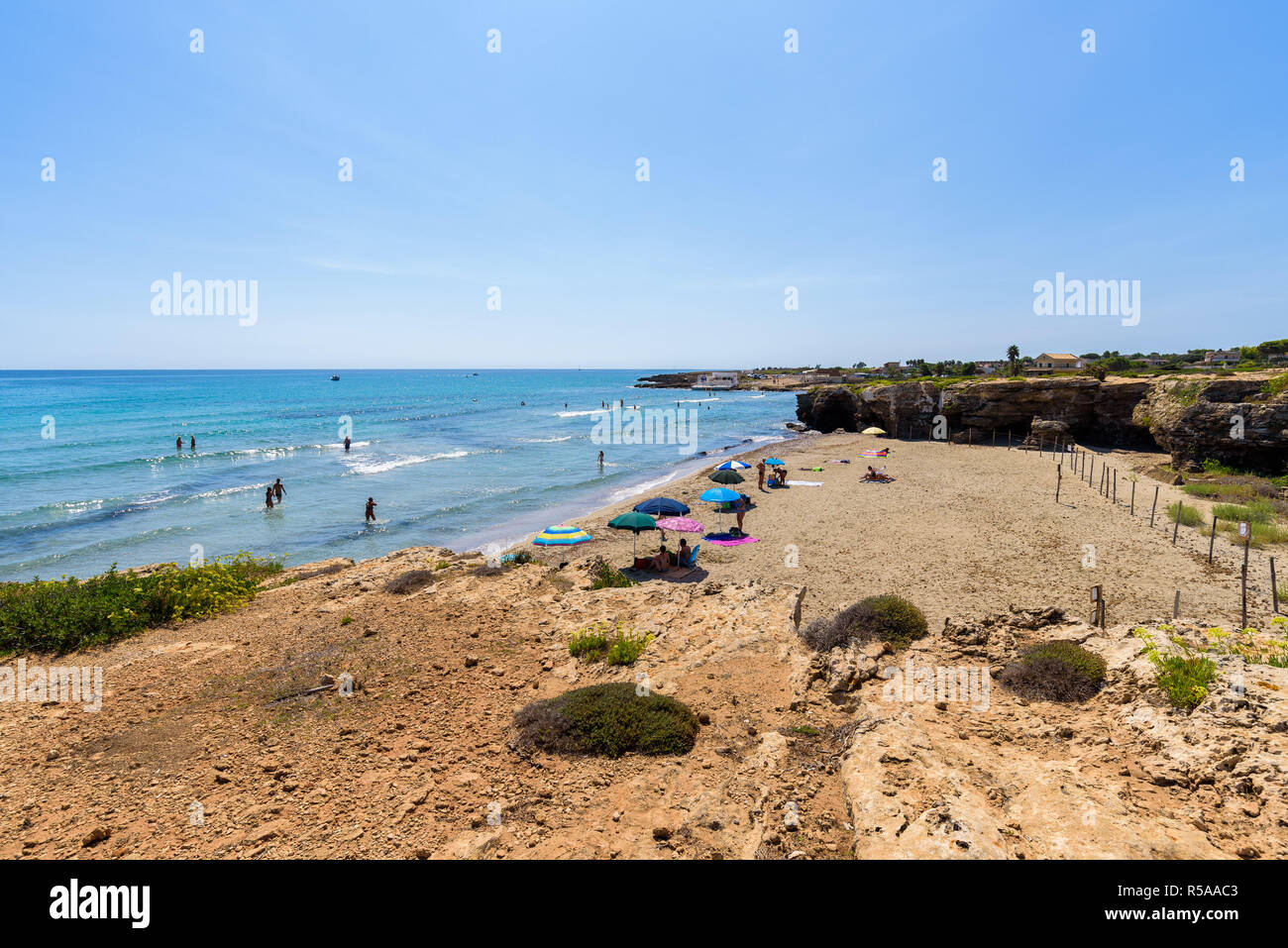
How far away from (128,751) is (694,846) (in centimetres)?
729

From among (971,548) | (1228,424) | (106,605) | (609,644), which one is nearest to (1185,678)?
(609,644)

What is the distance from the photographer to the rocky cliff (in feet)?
87.4

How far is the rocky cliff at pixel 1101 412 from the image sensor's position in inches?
1049

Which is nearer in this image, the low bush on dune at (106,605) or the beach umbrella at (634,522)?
the low bush on dune at (106,605)

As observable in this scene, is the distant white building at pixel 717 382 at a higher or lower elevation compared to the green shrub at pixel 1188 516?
higher

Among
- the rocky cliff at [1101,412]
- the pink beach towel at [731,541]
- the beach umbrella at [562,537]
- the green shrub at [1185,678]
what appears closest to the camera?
the green shrub at [1185,678]

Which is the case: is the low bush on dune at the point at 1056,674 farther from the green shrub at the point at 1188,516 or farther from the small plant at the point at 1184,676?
the green shrub at the point at 1188,516

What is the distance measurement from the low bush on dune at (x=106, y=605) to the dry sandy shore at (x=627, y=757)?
1.99 feet

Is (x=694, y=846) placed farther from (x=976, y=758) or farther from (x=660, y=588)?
(x=660, y=588)

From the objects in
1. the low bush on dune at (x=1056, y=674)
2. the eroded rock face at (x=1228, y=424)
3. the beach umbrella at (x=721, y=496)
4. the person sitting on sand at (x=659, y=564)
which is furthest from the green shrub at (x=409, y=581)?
the eroded rock face at (x=1228, y=424)

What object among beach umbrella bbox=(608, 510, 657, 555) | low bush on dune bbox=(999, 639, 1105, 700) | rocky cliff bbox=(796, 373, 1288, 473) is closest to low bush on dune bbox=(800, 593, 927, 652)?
low bush on dune bbox=(999, 639, 1105, 700)

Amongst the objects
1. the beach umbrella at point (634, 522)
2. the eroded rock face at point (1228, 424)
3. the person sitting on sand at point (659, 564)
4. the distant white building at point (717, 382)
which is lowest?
the person sitting on sand at point (659, 564)

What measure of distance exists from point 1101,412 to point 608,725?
161 ft

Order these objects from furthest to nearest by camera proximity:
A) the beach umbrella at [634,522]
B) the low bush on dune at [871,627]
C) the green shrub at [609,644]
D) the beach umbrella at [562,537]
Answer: the beach umbrella at [562,537]
the beach umbrella at [634,522]
the low bush on dune at [871,627]
the green shrub at [609,644]
